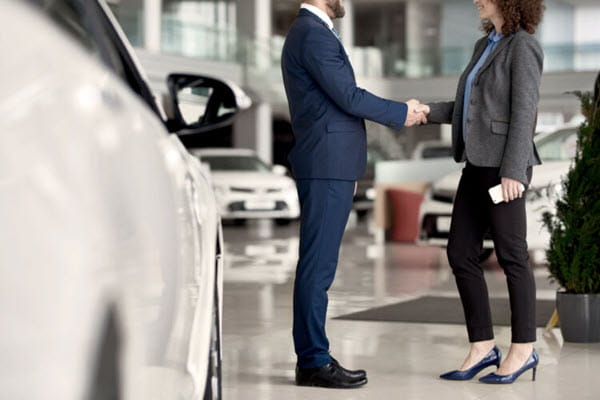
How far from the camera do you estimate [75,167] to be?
3.23ft

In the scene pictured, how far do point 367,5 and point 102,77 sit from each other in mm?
38995

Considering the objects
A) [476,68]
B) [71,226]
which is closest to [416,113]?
[476,68]

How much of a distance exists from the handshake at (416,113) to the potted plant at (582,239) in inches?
54.8

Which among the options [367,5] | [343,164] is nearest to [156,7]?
[367,5]

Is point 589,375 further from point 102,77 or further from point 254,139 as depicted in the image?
point 254,139

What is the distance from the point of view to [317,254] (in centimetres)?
434

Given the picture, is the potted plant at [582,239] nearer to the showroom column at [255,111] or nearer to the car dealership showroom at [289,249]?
the car dealership showroom at [289,249]

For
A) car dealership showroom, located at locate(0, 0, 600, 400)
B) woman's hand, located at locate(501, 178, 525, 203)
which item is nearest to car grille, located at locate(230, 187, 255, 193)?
car dealership showroom, located at locate(0, 0, 600, 400)

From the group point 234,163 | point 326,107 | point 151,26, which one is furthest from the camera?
point 151,26

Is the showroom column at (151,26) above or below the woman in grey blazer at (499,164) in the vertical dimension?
above

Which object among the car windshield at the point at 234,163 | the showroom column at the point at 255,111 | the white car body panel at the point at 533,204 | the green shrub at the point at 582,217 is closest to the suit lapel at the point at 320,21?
the green shrub at the point at 582,217

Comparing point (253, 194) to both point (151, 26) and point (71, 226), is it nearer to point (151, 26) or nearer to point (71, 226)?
point (151, 26)

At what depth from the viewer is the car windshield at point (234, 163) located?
19.4 metres

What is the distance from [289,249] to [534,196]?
477 cm
